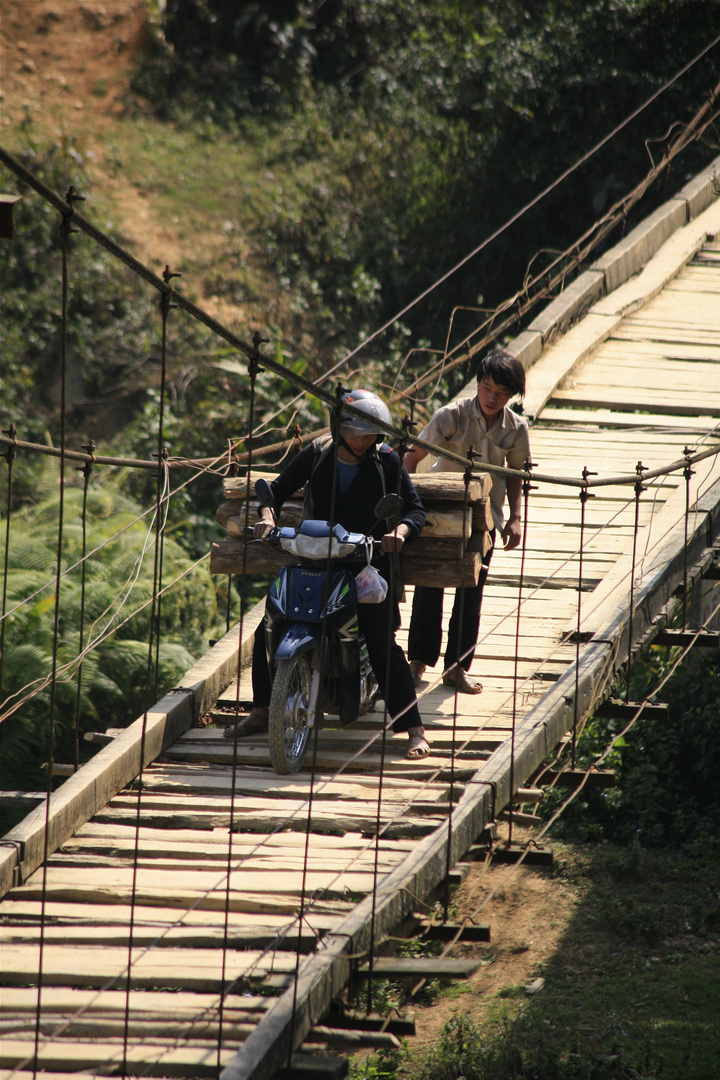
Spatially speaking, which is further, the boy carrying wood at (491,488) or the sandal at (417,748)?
the boy carrying wood at (491,488)

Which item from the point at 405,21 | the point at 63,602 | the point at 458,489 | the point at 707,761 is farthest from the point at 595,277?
the point at 405,21

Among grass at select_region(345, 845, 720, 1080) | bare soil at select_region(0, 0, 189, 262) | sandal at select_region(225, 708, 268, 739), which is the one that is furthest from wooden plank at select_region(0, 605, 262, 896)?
bare soil at select_region(0, 0, 189, 262)

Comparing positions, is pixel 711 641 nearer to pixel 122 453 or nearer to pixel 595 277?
pixel 595 277

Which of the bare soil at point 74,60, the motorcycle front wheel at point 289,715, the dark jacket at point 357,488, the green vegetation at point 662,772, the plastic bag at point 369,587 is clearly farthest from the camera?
the bare soil at point 74,60

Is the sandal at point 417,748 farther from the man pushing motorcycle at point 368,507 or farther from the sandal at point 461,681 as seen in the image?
the sandal at point 461,681

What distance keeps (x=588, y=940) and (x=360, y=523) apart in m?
4.46

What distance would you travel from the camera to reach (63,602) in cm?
830

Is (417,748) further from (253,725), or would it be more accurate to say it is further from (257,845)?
Answer: (257,845)

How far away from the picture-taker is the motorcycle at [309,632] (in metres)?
4.16

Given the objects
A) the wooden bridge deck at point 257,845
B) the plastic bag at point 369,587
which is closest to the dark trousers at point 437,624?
the wooden bridge deck at point 257,845

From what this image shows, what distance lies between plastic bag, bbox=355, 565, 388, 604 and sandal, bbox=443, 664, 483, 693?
624 mm

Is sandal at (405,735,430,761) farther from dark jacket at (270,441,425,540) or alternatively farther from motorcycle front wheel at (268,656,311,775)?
dark jacket at (270,441,425,540)

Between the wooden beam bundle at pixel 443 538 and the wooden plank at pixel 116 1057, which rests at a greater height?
the wooden beam bundle at pixel 443 538

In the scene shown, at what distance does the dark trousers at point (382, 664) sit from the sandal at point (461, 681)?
1.28 ft
